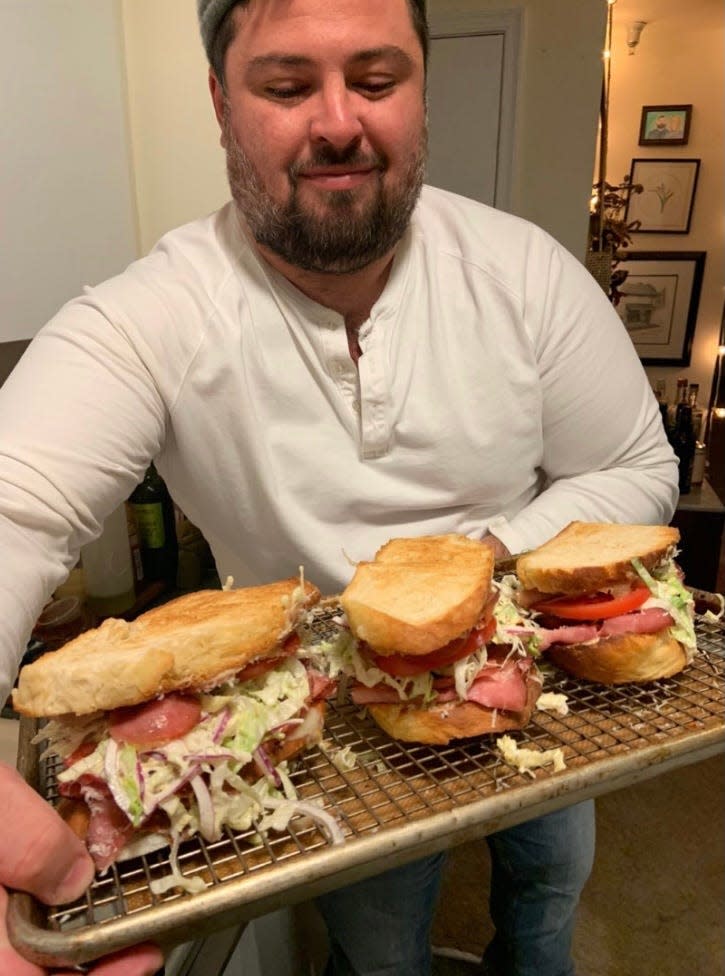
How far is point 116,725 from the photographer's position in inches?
36.0

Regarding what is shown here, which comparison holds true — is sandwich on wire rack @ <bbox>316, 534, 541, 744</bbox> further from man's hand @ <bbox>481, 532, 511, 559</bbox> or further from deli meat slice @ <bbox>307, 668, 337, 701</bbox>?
man's hand @ <bbox>481, 532, 511, 559</bbox>

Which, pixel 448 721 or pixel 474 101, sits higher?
pixel 474 101

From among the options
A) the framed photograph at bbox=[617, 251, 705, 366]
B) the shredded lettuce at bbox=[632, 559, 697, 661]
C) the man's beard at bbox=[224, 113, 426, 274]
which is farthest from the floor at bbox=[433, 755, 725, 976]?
the framed photograph at bbox=[617, 251, 705, 366]

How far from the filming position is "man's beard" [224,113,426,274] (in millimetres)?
1492

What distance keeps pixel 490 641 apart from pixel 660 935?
7.36 ft

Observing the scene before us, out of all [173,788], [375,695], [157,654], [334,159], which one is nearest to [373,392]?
[334,159]

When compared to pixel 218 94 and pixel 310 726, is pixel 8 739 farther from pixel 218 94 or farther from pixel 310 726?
pixel 218 94

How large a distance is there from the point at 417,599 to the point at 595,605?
339 millimetres

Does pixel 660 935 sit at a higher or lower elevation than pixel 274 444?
lower

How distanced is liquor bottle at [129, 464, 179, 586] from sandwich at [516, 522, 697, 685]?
1536 millimetres

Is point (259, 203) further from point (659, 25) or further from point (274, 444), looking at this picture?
point (659, 25)

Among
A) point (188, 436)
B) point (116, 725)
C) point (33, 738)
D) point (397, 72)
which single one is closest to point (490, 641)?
point (116, 725)

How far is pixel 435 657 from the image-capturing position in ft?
3.47

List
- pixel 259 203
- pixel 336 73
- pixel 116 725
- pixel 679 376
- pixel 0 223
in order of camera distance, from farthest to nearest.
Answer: pixel 679 376
pixel 0 223
pixel 259 203
pixel 336 73
pixel 116 725
